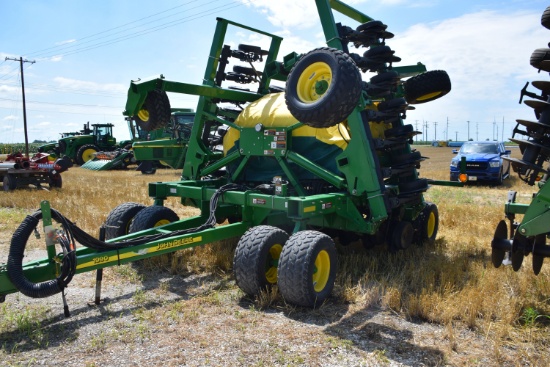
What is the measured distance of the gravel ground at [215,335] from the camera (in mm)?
3287

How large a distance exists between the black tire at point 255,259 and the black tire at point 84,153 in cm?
2579

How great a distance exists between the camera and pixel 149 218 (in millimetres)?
5645

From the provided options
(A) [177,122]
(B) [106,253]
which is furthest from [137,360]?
(A) [177,122]

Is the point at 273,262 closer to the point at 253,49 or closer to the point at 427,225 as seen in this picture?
the point at 427,225

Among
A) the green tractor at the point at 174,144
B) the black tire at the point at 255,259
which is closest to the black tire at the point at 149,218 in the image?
the black tire at the point at 255,259

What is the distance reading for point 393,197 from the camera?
552 cm

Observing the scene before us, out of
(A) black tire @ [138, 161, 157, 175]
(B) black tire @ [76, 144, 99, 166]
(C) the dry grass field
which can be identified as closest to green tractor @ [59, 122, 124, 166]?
(B) black tire @ [76, 144, 99, 166]

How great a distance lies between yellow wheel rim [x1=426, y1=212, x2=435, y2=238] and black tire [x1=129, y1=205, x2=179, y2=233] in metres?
3.59

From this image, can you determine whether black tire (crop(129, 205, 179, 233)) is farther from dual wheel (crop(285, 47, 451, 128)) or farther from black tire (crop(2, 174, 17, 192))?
black tire (crop(2, 174, 17, 192))

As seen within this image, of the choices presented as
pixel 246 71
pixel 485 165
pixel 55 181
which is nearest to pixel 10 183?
pixel 55 181

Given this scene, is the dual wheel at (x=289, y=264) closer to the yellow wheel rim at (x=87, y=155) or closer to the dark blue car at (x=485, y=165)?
the dark blue car at (x=485, y=165)

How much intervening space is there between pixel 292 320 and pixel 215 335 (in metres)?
0.71

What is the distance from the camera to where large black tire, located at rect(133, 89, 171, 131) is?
5816 mm

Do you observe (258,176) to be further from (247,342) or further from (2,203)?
(2,203)
